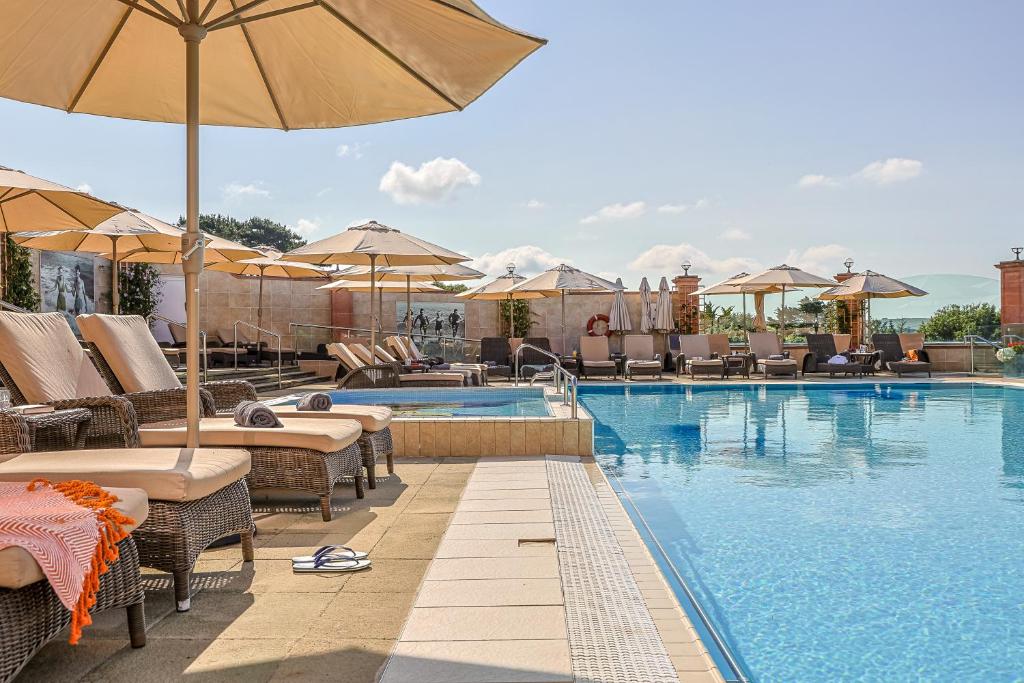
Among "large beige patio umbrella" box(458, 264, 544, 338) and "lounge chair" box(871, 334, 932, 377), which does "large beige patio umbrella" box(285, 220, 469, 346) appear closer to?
"large beige patio umbrella" box(458, 264, 544, 338)

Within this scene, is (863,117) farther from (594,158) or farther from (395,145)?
(395,145)

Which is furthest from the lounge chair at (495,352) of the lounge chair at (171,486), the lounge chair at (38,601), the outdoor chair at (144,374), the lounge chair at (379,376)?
the lounge chair at (38,601)

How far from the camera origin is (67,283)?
46.2 feet

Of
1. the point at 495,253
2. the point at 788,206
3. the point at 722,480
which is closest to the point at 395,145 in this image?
the point at 788,206

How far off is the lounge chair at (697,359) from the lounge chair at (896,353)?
362cm

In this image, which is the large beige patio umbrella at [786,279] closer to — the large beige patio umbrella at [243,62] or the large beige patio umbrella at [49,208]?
the large beige patio umbrella at [49,208]

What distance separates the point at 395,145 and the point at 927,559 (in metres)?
15.3

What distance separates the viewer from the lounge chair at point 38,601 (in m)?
1.83

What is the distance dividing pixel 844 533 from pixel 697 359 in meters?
11.0

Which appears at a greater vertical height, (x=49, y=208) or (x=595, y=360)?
(x=49, y=208)

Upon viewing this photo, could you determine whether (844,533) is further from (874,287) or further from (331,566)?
(874,287)

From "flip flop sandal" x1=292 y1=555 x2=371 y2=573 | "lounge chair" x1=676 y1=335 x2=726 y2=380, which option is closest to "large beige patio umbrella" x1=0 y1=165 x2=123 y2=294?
"flip flop sandal" x1=292 y1=555 x2=371 y2=573

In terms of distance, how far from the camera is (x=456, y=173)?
2952 centimetres

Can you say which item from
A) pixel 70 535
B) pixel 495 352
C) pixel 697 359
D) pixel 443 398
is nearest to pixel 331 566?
pixel 70 535
